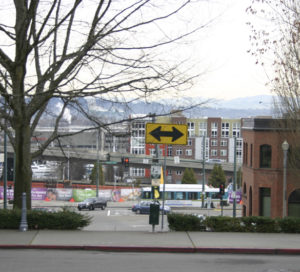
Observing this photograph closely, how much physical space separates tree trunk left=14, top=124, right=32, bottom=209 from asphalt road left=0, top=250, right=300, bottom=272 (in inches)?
169

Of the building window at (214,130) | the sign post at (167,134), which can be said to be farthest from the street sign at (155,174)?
the building window at (214,130)

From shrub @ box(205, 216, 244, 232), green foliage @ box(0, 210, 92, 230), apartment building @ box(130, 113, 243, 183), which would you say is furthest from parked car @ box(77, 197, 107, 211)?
apartment building @ box(130, 113, 243, 183)

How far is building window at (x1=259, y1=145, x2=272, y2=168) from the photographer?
1496 inches

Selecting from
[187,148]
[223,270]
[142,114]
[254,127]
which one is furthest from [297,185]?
[187,148]

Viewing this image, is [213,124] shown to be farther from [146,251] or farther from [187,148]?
[146,251]

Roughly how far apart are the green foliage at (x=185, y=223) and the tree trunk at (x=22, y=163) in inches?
169

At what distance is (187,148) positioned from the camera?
9806 cm

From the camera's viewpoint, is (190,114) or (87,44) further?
(190,114)

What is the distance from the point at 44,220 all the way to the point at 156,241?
335cm

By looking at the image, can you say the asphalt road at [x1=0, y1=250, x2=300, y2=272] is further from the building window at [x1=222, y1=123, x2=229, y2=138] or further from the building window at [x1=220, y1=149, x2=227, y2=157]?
the building window at [x1=220, y1=149, x2=227, y2=157]

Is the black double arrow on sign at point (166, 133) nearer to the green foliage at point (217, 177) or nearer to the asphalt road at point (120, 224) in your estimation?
the asphalt road at point (120, 224)

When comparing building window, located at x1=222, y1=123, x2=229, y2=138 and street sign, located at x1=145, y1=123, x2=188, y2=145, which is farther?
building window, located at x1=222, y1=123, x2=229, y2=138

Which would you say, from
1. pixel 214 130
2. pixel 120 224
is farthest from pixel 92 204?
pixel 214 130

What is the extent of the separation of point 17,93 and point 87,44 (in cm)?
230
